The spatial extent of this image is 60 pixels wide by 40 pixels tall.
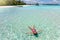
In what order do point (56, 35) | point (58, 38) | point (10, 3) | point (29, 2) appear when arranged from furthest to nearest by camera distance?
point (29, 2) < point (10, 3) < point (56, 35) < point (58, 38)

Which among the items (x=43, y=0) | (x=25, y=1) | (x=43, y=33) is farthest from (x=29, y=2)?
(x=43, y=33)

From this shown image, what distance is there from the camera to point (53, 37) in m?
10.1

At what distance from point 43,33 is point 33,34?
0.75 m

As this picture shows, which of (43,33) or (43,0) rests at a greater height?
(43,33)

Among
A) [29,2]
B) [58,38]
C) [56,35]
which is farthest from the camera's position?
[29,2]

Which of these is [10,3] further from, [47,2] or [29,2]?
[47,2]

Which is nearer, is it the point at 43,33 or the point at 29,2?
the point at 43,33

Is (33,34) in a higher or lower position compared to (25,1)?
higher

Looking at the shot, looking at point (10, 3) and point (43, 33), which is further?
point (10, 3)

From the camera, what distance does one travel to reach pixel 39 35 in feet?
34.7

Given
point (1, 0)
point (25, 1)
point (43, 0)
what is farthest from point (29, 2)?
point (1, 0)

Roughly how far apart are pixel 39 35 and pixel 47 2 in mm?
38478

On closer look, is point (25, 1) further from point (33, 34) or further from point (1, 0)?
point (33, 34)

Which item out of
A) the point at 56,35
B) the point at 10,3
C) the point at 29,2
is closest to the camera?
the point at 56,35
